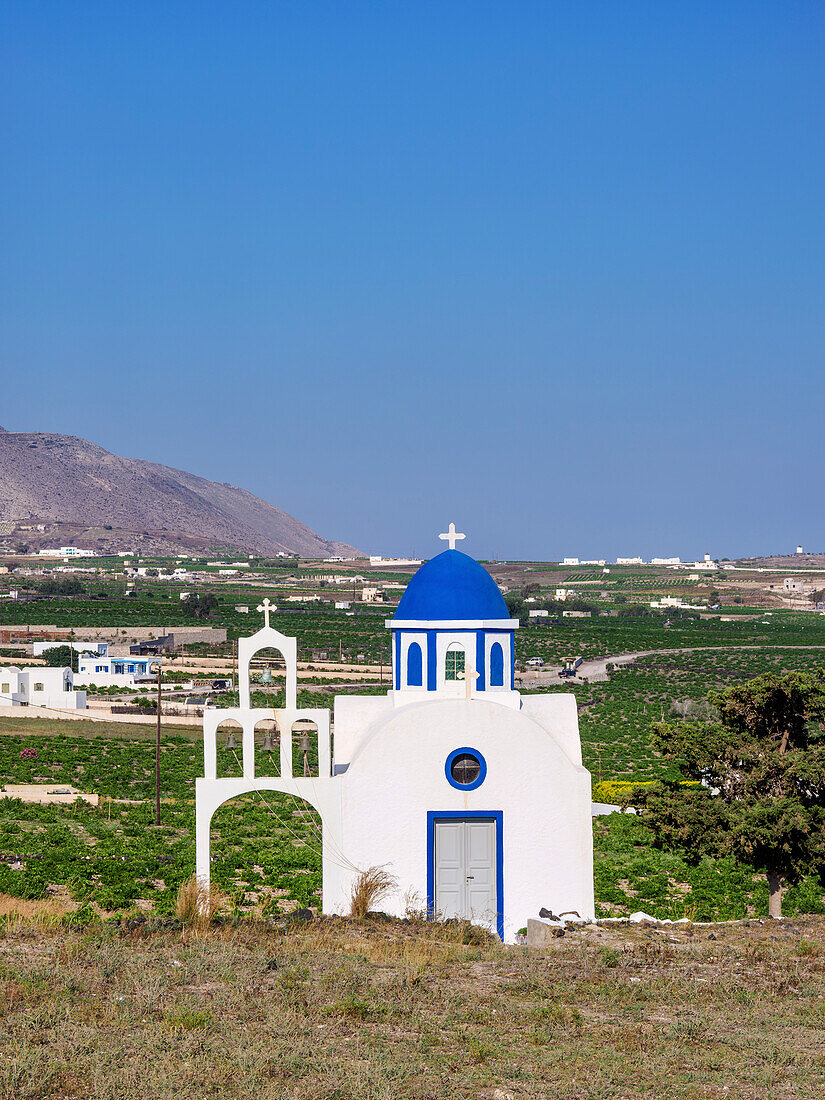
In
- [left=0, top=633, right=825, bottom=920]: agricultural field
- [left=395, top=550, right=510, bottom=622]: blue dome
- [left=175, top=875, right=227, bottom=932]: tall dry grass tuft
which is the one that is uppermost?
[left=395, top=550, right=510, bottom=622]: blue dome

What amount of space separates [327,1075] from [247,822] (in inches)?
903

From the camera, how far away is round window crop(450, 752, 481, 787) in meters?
15.8

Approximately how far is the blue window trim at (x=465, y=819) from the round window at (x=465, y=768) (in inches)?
16.3

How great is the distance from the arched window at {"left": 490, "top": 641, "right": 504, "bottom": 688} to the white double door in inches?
87.2

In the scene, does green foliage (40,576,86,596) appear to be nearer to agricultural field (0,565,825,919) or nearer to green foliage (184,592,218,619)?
green foliage (184,592,218,619)

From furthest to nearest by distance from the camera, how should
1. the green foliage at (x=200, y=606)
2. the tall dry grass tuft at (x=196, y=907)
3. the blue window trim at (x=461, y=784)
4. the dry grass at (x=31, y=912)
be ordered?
the green foliage at (x=200, y=606)
the blue window trim at (x=461, y=784)
the dry grass at (x=31, y=912)
the tall dry grass tuft at (x=196, y=907)

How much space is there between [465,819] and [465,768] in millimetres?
667

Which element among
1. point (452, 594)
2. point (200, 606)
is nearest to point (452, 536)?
point (452, 594)

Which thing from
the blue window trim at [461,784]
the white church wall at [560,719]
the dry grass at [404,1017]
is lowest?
the dry grass at [404,1017]

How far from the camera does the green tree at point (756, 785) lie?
52.1ft

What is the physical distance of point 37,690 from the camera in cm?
6366

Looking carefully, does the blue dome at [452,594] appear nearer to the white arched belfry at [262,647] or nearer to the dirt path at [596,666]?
the white arched belfry at [262,647]

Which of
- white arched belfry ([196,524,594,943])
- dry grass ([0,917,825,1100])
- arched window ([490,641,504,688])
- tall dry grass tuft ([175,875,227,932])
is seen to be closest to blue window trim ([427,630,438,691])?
arched window ([490,641,504,688])

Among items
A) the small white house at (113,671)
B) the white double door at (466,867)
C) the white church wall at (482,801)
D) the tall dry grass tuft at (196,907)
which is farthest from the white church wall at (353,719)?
the small white house at (113,671)
